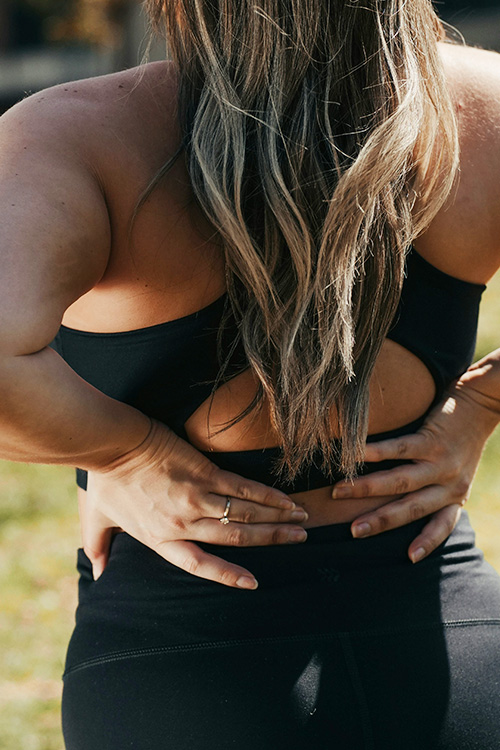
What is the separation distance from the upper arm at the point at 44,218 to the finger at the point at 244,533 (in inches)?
18.1

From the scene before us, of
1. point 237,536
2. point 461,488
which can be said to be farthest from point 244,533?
Answer: point 461,488

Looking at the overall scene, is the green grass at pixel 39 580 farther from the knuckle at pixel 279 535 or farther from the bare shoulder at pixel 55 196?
the bare shoulder at pixel 55 196

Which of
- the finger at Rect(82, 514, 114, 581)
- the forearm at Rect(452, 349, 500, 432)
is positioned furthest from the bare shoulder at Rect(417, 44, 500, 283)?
the finger at Rect(82, 514, 114, 581)

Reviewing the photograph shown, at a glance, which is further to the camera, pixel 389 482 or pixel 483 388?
pixel 483 388

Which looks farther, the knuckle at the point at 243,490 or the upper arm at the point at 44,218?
the knuckle at the point at 243,490

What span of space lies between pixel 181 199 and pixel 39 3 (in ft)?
46.1

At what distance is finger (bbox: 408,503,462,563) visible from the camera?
4.58ft

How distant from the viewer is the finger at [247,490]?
1370 mm

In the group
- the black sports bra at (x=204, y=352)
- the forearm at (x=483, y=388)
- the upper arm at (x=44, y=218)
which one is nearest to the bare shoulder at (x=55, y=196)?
the upper arm at (x=44, y=218)

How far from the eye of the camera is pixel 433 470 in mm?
1524

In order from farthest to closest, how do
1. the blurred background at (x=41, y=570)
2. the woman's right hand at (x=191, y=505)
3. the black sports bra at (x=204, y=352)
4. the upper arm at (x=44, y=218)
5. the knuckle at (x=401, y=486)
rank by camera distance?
the blurred background at (x=41, y=570) → the knuckle at (x=401, y=486) → the woman's right hand at (x=191, y=505) → the black sports bra at (x=204, y=352) → the upper arm at (x=44, y=218)

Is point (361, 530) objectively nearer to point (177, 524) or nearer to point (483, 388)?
point (177, 524)

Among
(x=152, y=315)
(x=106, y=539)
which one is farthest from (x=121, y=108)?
(x=106, y=539)

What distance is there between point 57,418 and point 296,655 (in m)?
0.50
